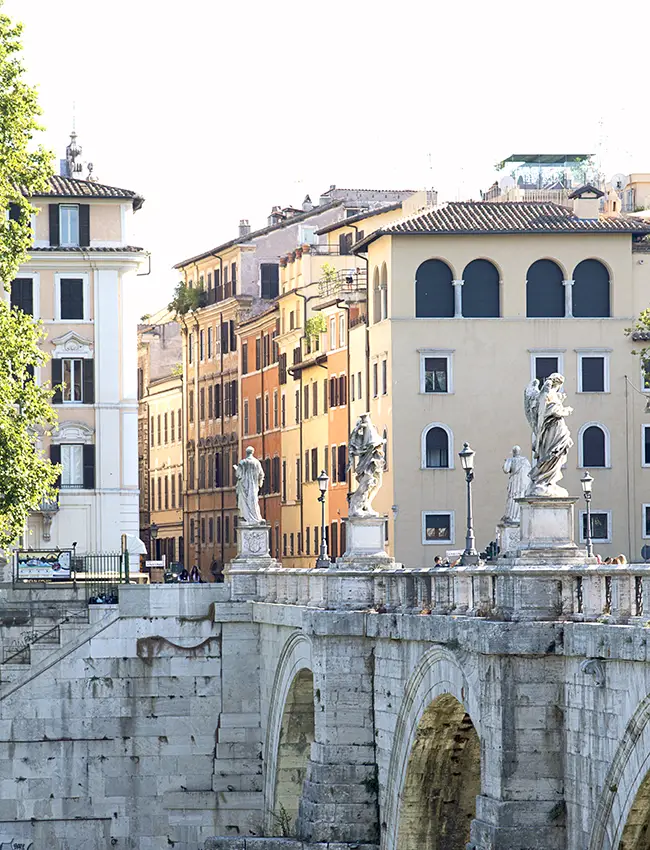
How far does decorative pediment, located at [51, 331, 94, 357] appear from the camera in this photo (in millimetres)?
69438

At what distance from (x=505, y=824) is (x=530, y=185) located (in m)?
70.8

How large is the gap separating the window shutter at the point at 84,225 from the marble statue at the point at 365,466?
99.1 ft

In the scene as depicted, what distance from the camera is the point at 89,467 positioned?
230ft

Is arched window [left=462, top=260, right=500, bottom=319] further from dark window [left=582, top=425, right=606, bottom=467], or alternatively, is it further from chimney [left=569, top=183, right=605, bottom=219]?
dark window [left=582, top=425, right=606, bottom=467]

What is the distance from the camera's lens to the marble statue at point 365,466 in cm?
4044

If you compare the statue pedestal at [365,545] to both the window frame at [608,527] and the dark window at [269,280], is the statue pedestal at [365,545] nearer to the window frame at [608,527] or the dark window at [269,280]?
the window frame at [608,527]

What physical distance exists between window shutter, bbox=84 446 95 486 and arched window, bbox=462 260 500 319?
12.3m

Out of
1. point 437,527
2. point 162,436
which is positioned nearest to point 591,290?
point 437,527

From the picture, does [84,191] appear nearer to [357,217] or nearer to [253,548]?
[357,217]

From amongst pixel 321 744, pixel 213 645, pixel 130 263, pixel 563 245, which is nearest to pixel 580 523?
pixel 563 245

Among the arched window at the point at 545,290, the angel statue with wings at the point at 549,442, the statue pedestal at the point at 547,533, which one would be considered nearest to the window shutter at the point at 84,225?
the arched window at the point at 545,290

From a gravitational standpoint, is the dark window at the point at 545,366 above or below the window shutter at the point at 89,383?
above

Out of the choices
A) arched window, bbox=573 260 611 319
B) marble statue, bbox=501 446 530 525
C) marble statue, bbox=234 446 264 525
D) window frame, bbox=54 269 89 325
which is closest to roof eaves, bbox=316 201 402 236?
arched window, bbox=573 260 611 319

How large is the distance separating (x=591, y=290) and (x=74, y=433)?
16646 mm
